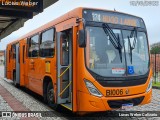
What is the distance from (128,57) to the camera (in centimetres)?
716

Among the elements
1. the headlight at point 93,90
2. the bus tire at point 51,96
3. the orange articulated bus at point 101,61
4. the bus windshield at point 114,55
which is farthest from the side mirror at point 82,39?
the bus tire at point 51,96

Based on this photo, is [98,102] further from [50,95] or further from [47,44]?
[47,44]

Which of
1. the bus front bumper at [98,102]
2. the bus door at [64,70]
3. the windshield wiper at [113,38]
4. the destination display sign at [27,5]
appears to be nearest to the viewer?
the bus front bumper at [98,102]

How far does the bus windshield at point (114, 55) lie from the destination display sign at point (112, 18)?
265 mm

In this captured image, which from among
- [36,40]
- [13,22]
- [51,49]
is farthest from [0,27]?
[51,49]

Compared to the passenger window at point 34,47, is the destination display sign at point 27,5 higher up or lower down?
higher up

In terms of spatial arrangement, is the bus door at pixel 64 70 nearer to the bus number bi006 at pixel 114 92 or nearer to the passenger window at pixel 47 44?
the passenger window at pixel 47 44

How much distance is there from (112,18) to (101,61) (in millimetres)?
1279

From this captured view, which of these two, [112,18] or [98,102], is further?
[112,18]

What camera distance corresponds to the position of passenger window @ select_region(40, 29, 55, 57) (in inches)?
346

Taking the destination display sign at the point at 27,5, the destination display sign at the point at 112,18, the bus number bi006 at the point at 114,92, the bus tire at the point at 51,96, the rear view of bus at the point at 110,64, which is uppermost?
the destination display sign at the point at 27,5

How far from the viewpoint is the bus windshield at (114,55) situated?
6820mm

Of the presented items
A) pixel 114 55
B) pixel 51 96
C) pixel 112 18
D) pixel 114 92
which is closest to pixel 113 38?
pixel 114 55

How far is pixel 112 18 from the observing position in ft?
24.2
